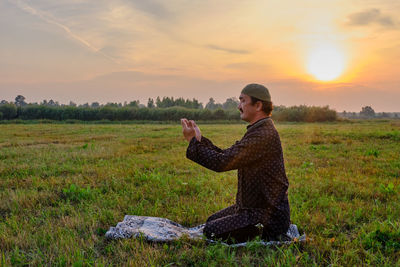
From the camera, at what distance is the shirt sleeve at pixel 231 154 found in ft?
11.0

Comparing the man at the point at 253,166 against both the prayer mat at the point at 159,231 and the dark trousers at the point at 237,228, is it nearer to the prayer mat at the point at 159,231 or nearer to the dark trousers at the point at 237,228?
the dark trousers at the point at 237,228

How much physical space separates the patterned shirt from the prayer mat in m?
0.27

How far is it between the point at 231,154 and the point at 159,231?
1600mm

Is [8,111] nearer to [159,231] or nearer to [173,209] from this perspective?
[173,209]

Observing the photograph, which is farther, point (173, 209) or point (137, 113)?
point (137, 113)

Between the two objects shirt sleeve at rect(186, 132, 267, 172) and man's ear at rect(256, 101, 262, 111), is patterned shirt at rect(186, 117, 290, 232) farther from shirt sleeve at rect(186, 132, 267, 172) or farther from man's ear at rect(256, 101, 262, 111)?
man's ear at rect(256, 101, 262, 111)

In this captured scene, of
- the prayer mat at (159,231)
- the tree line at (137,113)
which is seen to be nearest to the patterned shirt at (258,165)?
the prayer mat at (159,231)

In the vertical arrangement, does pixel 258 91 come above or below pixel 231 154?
above

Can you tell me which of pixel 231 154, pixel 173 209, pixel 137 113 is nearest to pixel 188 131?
pixel 231 154

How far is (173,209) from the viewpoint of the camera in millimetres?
5090

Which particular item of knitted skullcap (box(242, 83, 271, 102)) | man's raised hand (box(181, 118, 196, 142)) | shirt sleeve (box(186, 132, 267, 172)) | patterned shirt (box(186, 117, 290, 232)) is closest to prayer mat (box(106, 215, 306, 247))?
patterned shirt (box(186, 117, 290, 232))

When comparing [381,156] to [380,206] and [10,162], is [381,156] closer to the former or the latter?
[380,206]

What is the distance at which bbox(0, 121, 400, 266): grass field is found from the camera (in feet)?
11.3

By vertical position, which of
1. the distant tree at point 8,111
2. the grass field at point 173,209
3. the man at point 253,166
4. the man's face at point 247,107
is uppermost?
the distant tree at point 8,111
